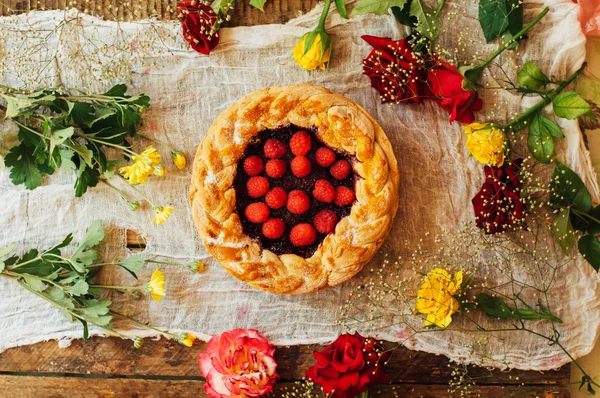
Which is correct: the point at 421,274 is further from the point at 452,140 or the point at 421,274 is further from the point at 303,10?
the point at 303,10

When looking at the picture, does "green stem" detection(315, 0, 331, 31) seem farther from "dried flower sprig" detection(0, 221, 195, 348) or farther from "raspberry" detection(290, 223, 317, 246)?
"dried flower sprig" detection(0, 221, 195, 348)

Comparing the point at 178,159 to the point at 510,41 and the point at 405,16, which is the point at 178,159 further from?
the point at 510,41

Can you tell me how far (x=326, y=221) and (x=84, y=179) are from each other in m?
0.85

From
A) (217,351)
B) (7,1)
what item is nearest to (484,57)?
(217,351)

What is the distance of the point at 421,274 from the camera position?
6.73 feet

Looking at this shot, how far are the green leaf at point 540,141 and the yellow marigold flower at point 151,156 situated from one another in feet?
4.13

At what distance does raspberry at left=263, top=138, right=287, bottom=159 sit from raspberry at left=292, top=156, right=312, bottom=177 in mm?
53

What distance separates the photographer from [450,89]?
1985mm

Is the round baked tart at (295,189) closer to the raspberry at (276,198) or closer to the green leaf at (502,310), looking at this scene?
the raspberry at (276,198)

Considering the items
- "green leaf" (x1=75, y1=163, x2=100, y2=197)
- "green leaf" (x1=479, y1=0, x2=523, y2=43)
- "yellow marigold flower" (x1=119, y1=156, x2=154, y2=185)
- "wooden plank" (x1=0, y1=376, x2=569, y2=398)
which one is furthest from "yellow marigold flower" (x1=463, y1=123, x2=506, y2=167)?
"green leaf" (x1=75, y1=163, x2=100, y2=197)

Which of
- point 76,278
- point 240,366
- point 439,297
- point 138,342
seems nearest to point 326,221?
point 439,297

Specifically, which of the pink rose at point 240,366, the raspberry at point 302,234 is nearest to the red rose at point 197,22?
the raspberry at point 302,234

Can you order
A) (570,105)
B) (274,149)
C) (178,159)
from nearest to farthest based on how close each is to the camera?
(570,105) < (274,149) < (178,159)

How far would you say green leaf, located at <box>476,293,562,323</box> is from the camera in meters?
2.01
